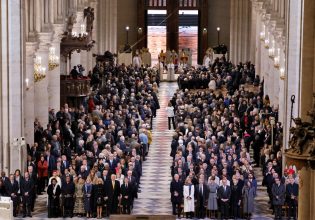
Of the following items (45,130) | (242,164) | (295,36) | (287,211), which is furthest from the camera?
(45,130)

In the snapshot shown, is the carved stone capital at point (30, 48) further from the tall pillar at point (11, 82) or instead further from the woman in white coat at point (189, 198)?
the woman in white coat at point (189, 198)

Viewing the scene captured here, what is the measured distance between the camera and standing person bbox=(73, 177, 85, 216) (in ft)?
111

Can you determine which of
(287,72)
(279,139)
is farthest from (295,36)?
(279,139)

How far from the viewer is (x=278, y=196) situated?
33.6 metres

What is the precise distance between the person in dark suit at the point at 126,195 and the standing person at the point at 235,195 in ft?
10.5

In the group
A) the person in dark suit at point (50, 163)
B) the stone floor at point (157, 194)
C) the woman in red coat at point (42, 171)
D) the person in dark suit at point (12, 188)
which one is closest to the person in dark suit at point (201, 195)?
the stone floor at point (157, 194)

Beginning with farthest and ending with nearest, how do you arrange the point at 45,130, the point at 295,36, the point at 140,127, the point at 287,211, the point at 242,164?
the point at 140,127
the point at 45,130
the point at 295,36
the point at 242,164
the point at 287,211

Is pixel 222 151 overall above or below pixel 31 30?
below

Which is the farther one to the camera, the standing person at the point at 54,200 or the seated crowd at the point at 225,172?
the standing person at the point at 54,200

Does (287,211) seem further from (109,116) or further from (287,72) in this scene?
(109,116)

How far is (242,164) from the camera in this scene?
36250 millimetres

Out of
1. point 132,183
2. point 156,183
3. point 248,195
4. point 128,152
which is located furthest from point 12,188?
point 128,152

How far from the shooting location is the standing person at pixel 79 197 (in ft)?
111

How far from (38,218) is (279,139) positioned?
1100cm
